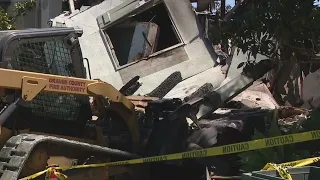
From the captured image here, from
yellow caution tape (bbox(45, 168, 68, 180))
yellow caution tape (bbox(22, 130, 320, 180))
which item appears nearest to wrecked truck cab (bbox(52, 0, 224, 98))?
yellow caution tape (bbox(22, 130, 320, 180))

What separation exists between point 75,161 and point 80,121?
23.3 inches

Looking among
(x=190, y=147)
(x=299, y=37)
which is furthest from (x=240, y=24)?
(x=190, y=147)

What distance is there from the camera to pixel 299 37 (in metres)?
5.80

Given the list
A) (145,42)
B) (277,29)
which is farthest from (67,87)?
(145,42)

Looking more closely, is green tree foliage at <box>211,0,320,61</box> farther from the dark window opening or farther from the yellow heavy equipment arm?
the dark window opening

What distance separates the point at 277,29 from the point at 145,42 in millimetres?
9071

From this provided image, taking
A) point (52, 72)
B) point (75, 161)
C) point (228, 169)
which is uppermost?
point (52, 72)

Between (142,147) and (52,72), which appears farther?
(142,147)

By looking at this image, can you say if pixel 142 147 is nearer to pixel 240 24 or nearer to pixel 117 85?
pixel 240 24

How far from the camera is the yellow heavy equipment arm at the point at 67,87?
5367 millimetres

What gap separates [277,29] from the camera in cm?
562

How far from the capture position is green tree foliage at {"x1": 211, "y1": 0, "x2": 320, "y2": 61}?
17.8 ft

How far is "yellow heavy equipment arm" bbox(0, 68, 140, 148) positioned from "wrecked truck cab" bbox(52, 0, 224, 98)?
6.93 meters

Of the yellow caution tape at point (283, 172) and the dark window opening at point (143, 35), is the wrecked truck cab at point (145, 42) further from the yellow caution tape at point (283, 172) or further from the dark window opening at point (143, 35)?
the yellow caution tape at point (283, 172)
